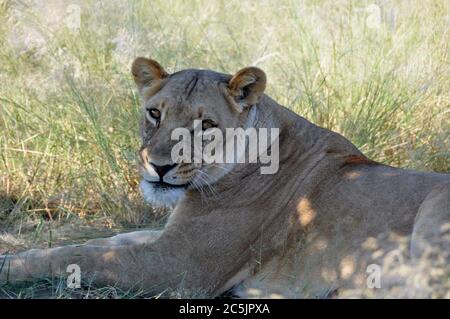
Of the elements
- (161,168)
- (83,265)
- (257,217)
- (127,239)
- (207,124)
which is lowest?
(127,239)

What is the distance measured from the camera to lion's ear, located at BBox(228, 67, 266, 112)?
14.9 feet

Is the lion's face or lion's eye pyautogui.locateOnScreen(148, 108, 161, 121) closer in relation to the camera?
the lion's face

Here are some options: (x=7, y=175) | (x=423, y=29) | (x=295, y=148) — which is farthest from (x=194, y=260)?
(x=423, y=29)

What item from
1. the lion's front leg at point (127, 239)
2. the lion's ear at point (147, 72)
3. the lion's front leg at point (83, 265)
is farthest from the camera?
the lion's front leg at point (127, 239)

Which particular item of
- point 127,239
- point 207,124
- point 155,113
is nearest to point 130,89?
point 127,239

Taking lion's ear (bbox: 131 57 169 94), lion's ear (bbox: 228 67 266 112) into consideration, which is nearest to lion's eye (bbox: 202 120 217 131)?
lion's ear (bbox: 228 67 266 112)

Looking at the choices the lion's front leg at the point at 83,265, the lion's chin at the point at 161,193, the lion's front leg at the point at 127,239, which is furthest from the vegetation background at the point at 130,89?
the lion's chin at the point at 161,193

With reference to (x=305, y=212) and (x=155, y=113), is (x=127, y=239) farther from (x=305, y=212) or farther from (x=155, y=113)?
(x=305, y=212)

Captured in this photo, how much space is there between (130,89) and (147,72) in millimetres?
1784

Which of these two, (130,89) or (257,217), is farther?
(130,89)

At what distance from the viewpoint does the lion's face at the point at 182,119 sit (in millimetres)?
4328

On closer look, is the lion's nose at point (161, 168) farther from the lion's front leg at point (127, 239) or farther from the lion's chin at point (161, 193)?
Answer: the lion's front leg at point (127, 239)

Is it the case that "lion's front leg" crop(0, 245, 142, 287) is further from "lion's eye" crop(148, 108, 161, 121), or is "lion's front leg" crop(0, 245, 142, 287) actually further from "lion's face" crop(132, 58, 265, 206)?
"lion's eye" crop(148, 108, 161, 121)

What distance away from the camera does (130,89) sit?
6.54 m
